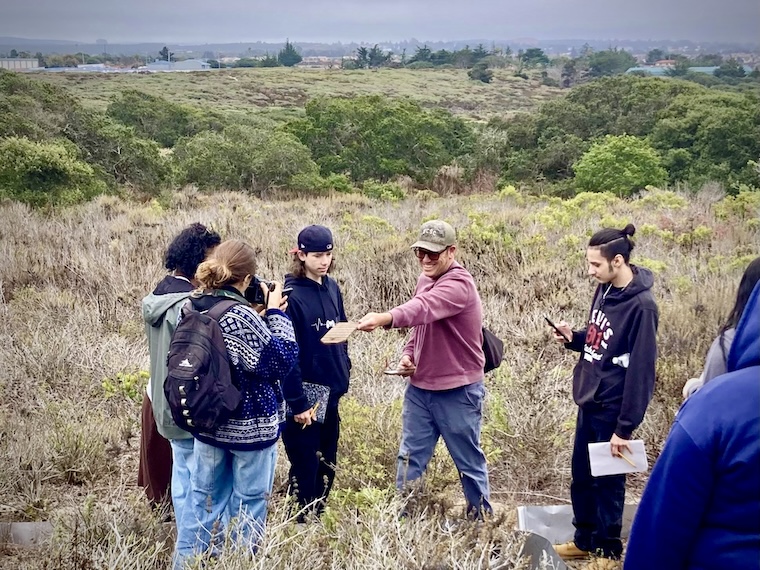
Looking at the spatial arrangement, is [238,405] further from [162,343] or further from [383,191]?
[383,191]

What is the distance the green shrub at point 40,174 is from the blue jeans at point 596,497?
Answer: 12.7 meters

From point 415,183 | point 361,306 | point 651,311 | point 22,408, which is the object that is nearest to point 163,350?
point 651,311

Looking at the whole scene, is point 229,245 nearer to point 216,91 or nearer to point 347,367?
point 347,367

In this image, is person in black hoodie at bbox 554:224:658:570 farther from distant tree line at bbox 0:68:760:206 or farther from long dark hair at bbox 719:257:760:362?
distant tree line at bbox 0:68:760:206

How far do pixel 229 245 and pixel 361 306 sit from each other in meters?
4.82

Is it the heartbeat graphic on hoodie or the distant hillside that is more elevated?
the distant hillside

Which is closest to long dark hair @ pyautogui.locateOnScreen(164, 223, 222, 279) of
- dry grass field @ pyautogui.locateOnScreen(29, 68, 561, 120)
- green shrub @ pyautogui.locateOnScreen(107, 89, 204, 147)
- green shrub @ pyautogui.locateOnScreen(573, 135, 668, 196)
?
green shrub @ pyautogui.locateOnScreen(573, 135, 668, 196)

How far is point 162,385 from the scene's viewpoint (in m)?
3.14

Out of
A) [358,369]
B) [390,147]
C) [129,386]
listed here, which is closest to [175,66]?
[390,147]

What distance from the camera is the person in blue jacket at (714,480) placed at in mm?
1390

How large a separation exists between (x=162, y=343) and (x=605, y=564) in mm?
2244

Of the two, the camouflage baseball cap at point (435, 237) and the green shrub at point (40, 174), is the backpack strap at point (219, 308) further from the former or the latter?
the green shrub at point (40, 174)

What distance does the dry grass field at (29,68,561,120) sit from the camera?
4597cm

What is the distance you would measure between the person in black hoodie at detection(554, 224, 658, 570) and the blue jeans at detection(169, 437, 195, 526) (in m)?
1.82
